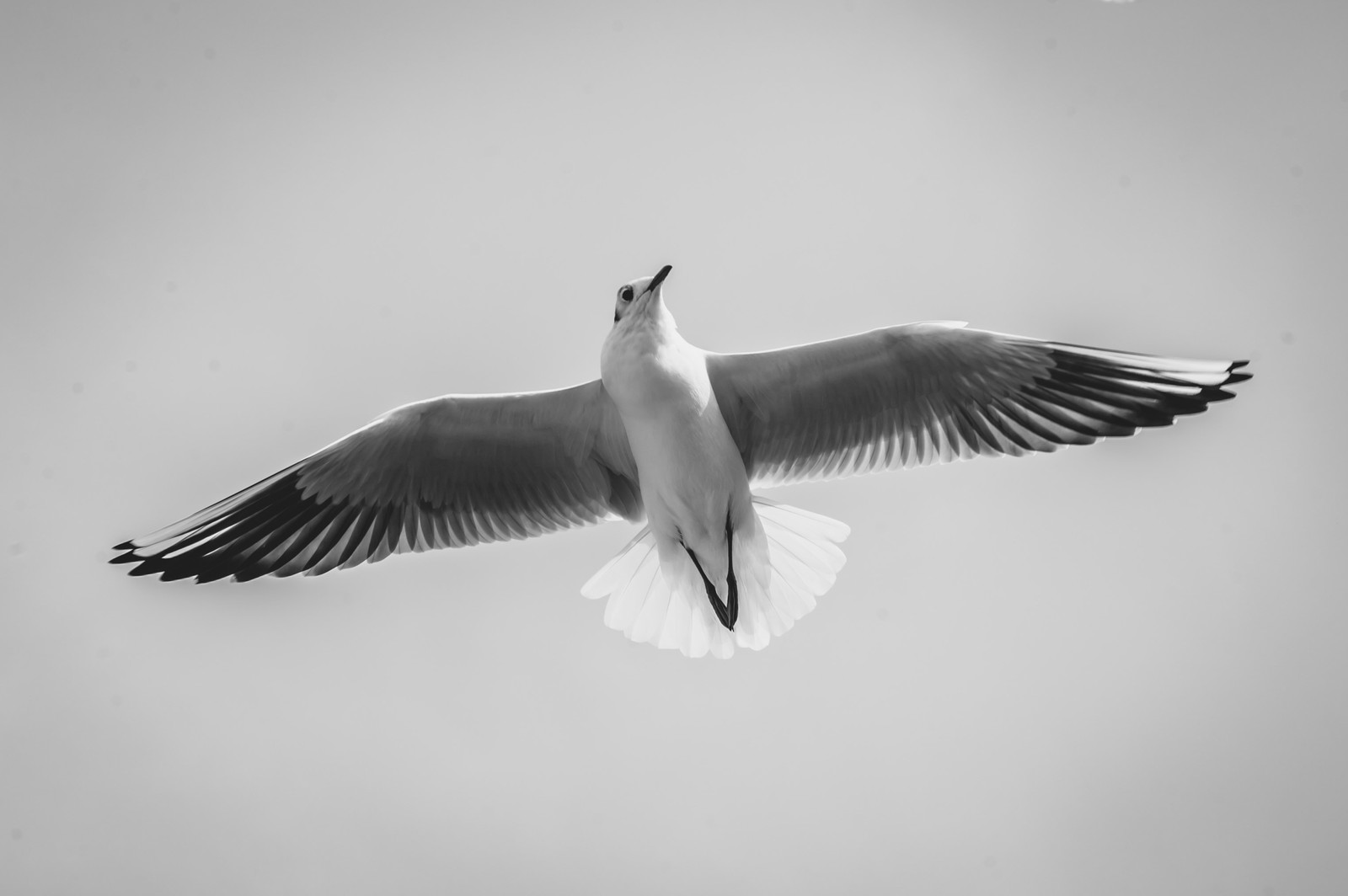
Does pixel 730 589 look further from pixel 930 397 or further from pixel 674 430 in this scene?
pixel 930 397

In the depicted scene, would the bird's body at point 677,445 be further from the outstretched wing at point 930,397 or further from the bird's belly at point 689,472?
the outstretched wing at point 930,397

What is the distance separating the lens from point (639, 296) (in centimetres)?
432

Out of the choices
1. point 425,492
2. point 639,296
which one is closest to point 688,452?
point 639,296

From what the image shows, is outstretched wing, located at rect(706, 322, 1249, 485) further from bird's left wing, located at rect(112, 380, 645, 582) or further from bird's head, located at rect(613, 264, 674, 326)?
bird's left wing, located at rect(112, 380, 645, 582)

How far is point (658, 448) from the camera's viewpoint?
434cm

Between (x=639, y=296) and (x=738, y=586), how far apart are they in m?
1.20

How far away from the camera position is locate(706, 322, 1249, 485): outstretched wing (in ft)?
14.2

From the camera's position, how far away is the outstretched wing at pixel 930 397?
4328 millimetres

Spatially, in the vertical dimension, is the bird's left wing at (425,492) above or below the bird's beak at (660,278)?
below

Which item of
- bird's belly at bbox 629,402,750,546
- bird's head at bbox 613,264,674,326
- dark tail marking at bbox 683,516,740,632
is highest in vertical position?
bird's head at bbox 613,264,674,326

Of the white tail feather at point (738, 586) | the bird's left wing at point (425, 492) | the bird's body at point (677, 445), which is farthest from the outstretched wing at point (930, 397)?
the bird's left wing at point (425, 492)

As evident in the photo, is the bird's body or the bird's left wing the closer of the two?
the bird's body

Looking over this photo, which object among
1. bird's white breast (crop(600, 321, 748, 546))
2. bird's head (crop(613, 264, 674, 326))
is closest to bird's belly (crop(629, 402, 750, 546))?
bird's white breast (crop(600, 321, 748, 546))

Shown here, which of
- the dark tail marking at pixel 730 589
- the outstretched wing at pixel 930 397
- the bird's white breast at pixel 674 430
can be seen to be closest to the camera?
the bird's white breast at pixel 674 430
